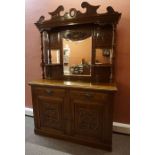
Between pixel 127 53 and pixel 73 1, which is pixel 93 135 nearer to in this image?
pixel 127 53

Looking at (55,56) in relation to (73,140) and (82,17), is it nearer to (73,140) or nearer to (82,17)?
(82,17)

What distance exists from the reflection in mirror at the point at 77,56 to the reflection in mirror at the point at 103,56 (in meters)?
0.13

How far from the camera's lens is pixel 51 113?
2502mm

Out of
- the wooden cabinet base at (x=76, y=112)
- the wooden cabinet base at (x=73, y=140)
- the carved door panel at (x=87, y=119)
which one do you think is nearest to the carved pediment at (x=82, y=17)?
the wooden cabinet base at (x=76, y=112)

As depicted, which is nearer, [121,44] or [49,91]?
[49,91]

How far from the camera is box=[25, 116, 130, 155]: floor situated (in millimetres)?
2156

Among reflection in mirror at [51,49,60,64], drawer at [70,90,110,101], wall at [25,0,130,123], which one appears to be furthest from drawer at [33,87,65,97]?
wall at [25,0,130,123]

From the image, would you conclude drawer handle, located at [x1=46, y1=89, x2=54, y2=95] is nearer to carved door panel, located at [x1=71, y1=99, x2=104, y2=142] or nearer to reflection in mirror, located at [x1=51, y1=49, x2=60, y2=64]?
carved door panel, located at [x1=71, y1=99, x2=104, y2=142]

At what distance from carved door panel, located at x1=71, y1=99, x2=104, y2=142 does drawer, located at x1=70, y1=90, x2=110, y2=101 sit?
48 millimetres

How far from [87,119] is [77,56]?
1039 mm

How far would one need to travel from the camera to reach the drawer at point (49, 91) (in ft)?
7.78

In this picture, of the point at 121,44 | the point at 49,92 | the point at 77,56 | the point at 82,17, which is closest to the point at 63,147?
the point at 49,92

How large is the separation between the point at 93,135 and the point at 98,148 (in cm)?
18
